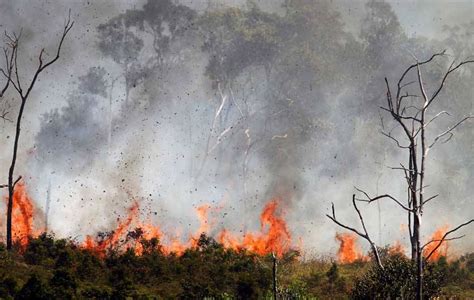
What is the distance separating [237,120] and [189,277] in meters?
36.5

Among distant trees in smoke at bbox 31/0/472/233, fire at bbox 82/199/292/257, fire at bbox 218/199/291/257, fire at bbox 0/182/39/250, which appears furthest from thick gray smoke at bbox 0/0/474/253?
fire at bbox 0/182/39/250

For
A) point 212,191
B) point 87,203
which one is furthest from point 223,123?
point 87,203

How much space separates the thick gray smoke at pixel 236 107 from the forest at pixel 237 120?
5.5 inches

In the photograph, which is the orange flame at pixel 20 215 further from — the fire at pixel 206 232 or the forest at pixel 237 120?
the forest at pixel 237 120

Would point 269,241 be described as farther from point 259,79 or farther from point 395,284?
point 259,79

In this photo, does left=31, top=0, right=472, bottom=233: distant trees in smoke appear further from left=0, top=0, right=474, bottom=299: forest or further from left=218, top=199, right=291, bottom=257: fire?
left=218, top=199, right=291, bottom=257: fire

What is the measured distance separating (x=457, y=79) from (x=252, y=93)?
61.0 ft

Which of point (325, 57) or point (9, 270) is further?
point (325, 57)

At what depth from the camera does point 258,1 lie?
2479 inches

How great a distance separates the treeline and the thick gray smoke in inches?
907

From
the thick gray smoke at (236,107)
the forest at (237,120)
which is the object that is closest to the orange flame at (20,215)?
the forest at (237,120)

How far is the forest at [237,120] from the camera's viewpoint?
5081 cm

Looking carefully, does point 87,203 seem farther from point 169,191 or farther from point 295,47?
point 295,47

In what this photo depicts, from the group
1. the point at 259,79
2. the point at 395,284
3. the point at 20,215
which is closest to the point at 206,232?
the point at 20,215
